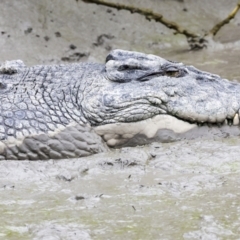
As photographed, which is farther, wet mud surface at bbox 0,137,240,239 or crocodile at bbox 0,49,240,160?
crocodile at bbox 0,49,240,160

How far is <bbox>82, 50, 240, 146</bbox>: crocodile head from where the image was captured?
12.5 feet

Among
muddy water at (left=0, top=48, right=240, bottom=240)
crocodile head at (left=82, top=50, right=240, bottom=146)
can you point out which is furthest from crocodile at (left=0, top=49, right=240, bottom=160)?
muddy water at (left=0, top=48, right=240, bottom=240)

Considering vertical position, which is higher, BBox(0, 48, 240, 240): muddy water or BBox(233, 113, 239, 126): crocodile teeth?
BBox(233, 113, 239, 126): crocodile teeth

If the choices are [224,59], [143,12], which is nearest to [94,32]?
[143,12]

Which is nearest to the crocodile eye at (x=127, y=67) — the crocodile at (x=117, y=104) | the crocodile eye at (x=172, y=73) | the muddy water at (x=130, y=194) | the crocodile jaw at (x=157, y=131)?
the crocodile at (x=117, y=104)

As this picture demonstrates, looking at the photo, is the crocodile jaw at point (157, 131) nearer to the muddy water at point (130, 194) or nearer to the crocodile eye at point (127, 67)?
the muddy water at point (130, 194)

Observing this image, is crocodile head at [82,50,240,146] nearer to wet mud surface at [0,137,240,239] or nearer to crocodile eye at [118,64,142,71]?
crocodile eye at [118,64,142,71]

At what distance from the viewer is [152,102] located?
3.85 m

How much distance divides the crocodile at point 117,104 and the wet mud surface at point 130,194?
0.42ft

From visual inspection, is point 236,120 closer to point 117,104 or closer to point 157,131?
point 157,131

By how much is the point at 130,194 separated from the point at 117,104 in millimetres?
946

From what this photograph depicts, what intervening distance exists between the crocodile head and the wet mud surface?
133 mm

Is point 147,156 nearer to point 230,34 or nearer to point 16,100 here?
point 16,100

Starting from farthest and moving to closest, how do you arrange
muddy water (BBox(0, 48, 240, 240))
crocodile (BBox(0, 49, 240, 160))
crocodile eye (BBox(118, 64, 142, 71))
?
1. crocodile eye (BBox(118, 64, 142, 71))
2. crocodile (BBox(0, 49, 240, 160))
3. muddy water (BBox(0, 48, 240, 240))
